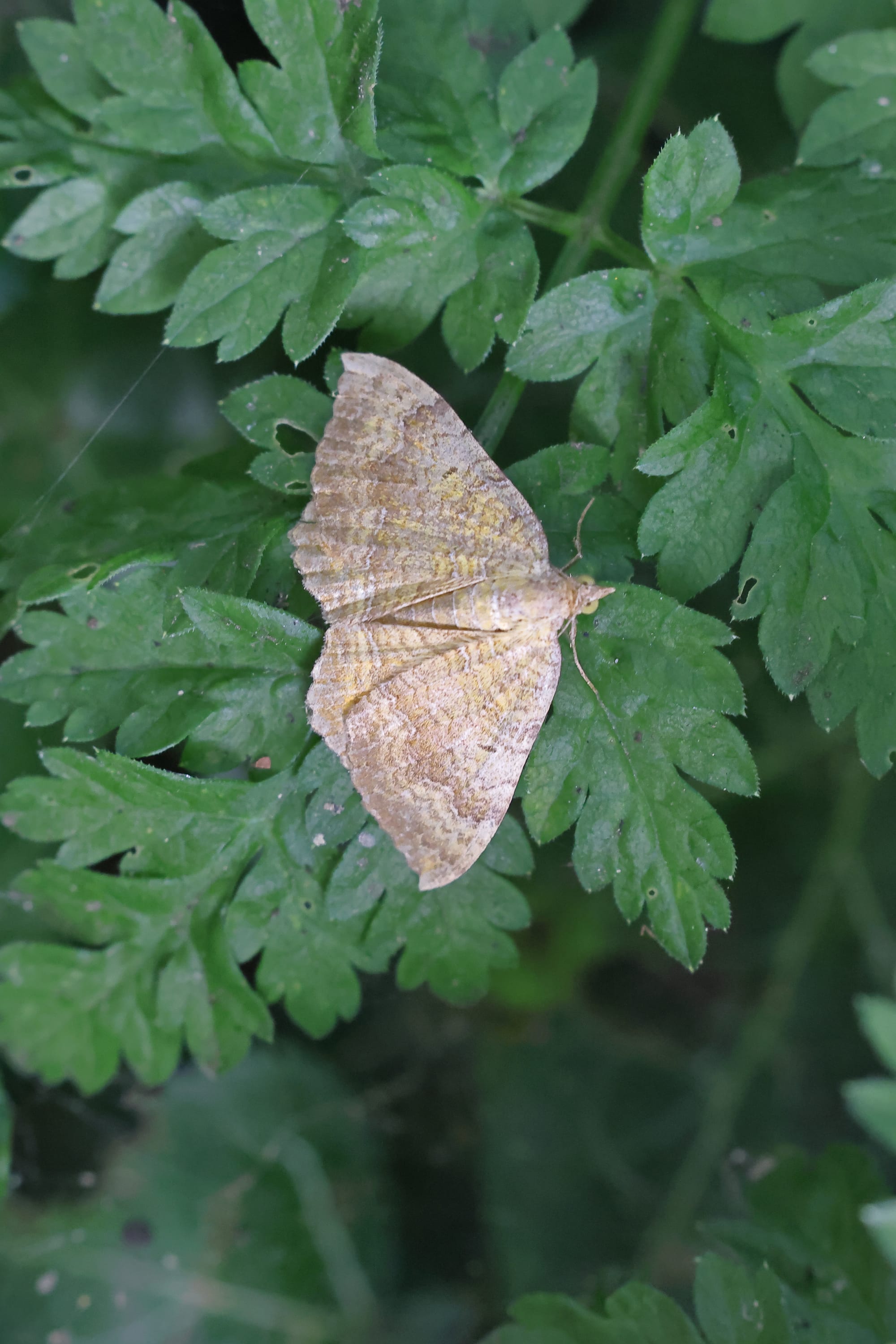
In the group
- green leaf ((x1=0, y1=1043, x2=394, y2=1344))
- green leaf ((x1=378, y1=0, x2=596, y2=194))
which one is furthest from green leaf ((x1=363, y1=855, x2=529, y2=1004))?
green leaf ((x1=378, y1=0, x2=596, y2=194))

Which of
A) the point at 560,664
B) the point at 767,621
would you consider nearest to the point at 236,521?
the point at 560,664

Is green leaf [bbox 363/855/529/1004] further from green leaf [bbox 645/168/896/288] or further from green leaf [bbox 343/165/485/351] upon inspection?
green leaf [bbox 645/168/896/288]

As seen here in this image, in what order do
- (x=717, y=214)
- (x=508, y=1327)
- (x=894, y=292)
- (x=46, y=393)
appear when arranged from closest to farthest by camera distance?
1. (x=894, y=292)
2. (x=717, y=214)
3. (x=508, y=1327)
4. (x=46, y=393)

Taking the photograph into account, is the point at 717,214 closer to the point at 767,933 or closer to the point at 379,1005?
the point at 767,933

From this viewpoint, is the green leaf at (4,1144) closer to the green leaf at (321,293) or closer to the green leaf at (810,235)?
the green leaf at (321,293)

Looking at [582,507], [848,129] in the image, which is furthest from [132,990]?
[848,129]

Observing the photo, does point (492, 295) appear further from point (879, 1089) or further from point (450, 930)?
point (879, 1089)
